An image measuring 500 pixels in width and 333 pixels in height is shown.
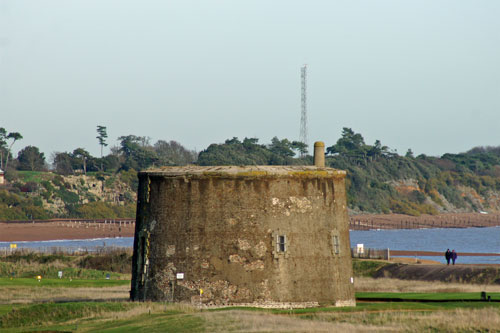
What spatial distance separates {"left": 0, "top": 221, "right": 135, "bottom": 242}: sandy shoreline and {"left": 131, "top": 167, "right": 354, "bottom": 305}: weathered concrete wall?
114488 millimetres

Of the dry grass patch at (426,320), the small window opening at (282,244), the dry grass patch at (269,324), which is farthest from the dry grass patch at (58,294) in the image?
the dry grass patch at (426,320)

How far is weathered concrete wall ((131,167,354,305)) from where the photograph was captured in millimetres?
39219

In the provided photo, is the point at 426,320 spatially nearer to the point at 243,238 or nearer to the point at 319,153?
the point at 243,238

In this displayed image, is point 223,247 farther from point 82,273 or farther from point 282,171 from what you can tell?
point 82,273

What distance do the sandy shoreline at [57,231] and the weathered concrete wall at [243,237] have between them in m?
114

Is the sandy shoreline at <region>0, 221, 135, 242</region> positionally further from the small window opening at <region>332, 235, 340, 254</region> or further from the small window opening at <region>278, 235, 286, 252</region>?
the small window opening at <region>278, 235, 286, 252</region>

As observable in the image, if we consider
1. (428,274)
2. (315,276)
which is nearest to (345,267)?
(315,276)

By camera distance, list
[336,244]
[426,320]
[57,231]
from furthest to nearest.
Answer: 1. [57,231]
2. [336,244]
3. [426,320]

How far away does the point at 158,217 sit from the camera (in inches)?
1596

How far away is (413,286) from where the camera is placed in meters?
57.8

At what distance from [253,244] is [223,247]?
1.35 meters

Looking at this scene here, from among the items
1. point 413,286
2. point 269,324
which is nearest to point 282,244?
point 269,324

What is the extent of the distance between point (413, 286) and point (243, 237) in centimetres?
2211

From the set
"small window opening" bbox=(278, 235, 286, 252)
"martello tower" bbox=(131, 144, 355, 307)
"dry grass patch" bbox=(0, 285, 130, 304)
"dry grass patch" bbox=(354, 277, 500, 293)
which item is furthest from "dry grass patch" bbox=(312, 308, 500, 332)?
"dry grass patch" bbox=(354, 277, 500, 293)
